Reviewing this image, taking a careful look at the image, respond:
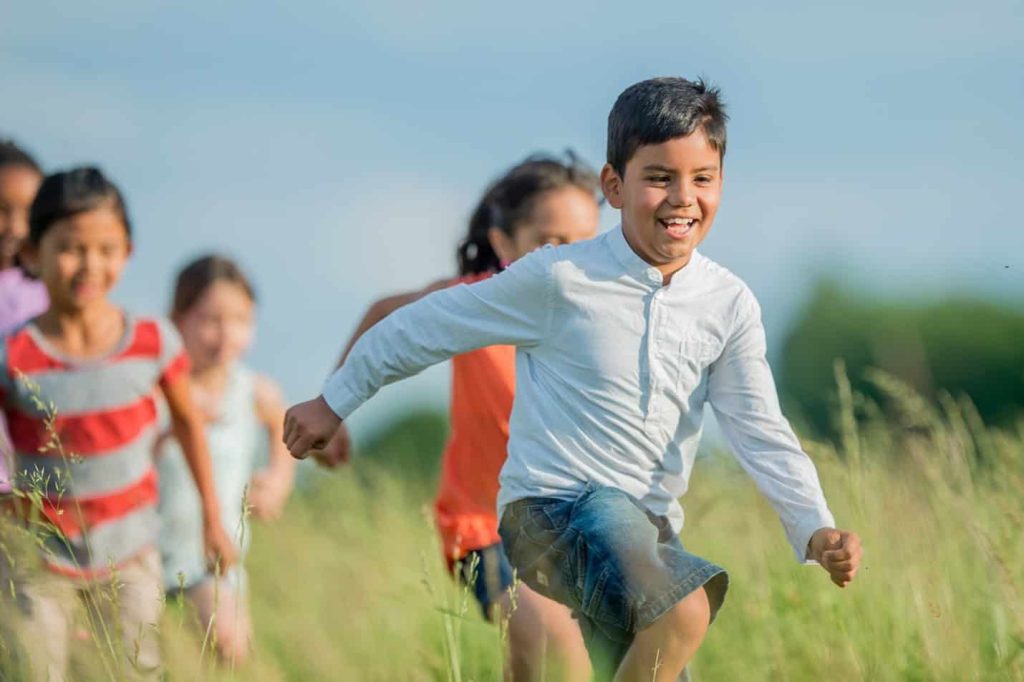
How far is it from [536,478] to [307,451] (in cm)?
58

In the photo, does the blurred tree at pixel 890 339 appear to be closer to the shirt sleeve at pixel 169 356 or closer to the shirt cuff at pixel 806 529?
the shirt sleeve at pixel 169 356

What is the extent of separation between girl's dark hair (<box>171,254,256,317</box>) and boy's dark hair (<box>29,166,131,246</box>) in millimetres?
2215

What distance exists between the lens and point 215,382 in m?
7.54

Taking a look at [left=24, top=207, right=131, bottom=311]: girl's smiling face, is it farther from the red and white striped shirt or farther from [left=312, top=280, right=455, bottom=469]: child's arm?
[left=312, top=280, right=455, bottom=469]: child's arm

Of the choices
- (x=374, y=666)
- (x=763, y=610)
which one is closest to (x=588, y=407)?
(x=763, y=610)

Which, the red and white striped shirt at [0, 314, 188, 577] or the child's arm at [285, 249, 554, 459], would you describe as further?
the red and white striped shirt at [0, 314, 188, 577]

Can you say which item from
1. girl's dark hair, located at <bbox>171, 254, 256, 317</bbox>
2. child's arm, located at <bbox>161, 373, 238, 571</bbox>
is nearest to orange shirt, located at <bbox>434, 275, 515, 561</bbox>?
child's arm, located at <bbox>161, 373, 238, 571</bbox>

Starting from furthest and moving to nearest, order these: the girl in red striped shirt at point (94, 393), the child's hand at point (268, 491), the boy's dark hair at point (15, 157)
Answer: the child's hand at point (268, 491), the boy's dark hair at point (15, 157), the girl in red striped shirt at point (94, 393)

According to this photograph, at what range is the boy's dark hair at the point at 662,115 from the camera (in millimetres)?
3744

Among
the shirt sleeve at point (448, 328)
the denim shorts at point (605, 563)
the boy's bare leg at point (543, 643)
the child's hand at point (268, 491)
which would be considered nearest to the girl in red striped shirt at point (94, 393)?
the boy's bare leg at point (543, 643)

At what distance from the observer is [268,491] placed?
7586 millimetres

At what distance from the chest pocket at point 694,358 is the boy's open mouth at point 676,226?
0.26m

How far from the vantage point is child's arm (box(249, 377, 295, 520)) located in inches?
296

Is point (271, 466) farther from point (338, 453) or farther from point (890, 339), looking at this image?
point (890, 339)
